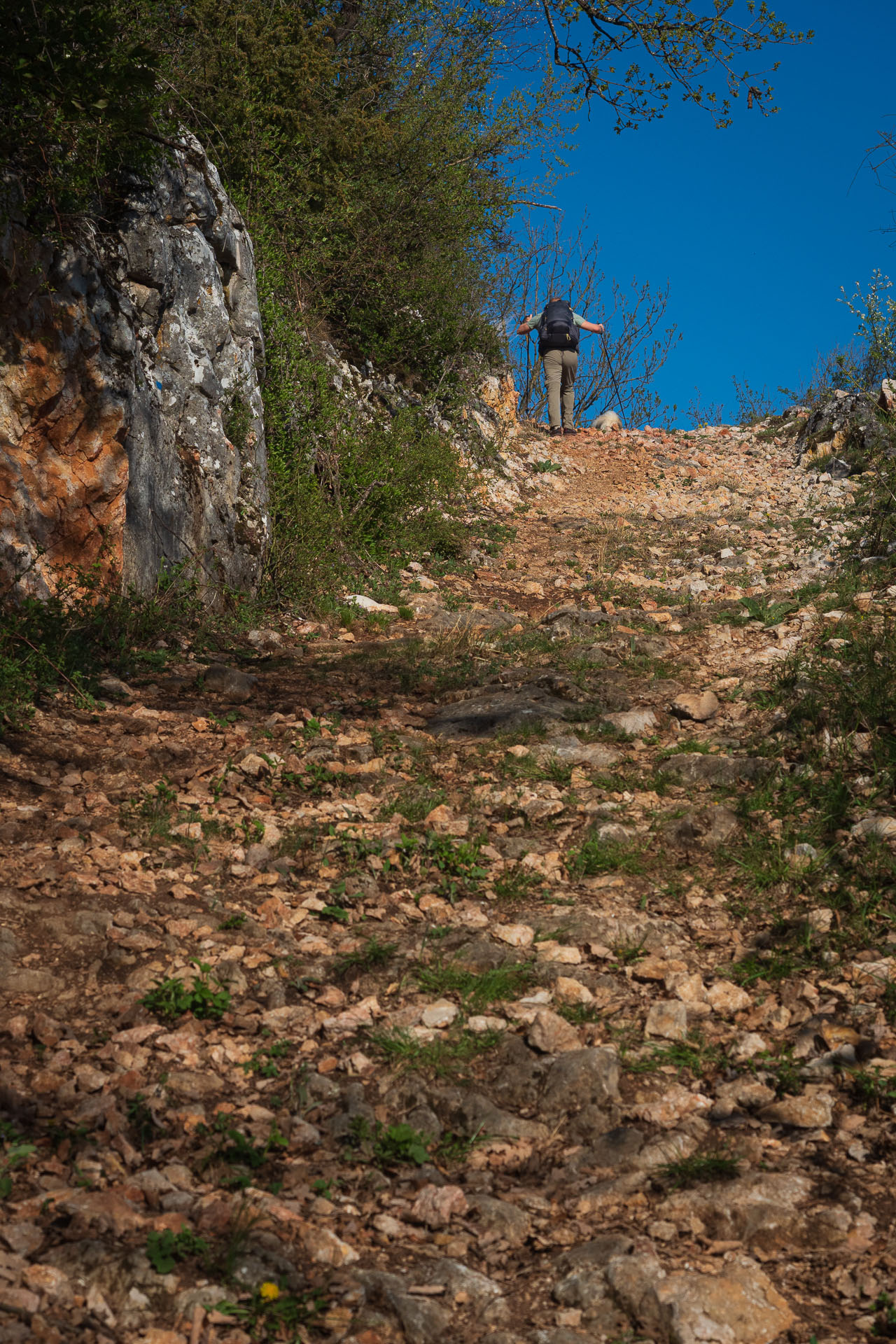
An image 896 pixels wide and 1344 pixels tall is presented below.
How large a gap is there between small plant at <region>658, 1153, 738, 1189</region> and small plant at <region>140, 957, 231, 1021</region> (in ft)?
4.47

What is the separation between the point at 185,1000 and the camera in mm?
3012

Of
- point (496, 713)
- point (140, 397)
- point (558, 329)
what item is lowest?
point (496, 713)

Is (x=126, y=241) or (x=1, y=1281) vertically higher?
(x=126, y=241)

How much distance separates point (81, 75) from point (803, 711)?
4.97 meters

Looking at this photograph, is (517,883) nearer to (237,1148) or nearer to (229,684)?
(237,1148)

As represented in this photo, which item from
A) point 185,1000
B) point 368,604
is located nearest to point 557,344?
point 368,604

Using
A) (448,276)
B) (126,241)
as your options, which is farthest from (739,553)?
(126,241)

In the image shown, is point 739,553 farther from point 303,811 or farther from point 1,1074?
point 1,1074

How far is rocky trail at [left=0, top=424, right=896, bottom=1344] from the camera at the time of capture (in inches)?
83.9

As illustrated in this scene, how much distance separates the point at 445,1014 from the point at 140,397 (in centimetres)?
464

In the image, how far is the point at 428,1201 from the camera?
7.86 feet

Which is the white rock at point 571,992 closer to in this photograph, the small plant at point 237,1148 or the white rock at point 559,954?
the white rock at point 559,954

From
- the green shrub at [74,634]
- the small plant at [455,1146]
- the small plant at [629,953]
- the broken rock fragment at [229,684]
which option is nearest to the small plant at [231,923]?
the small plant at [455,1146]

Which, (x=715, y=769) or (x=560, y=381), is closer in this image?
(x=715, y=769)
